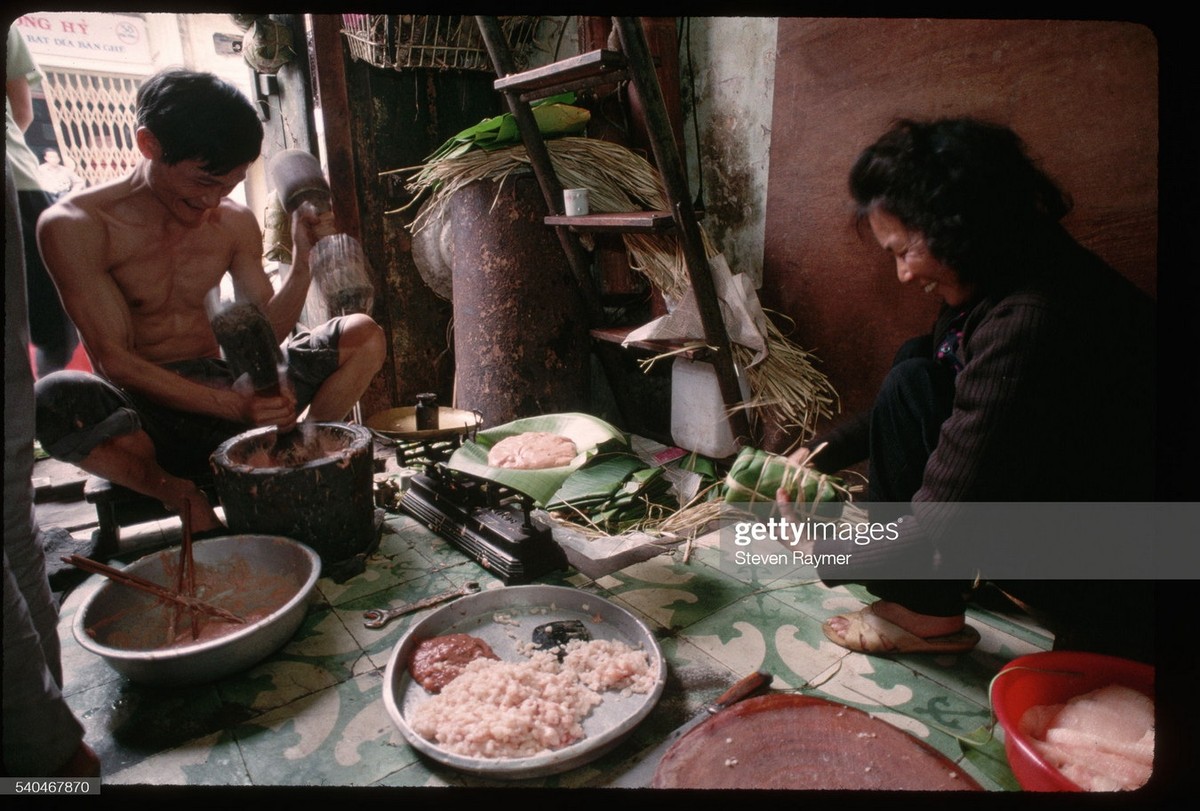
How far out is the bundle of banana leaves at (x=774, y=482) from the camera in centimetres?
179

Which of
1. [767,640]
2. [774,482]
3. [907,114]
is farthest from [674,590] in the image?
[907,114]

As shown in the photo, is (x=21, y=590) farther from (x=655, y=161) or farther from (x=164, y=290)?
(x=655, y=161)

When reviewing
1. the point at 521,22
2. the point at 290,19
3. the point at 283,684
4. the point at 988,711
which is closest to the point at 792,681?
the point at 988,711

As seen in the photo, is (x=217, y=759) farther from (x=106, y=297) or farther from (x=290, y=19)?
(x=290, y=19)

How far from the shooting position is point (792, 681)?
1663 mm

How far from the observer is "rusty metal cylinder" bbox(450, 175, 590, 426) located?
10.4 feet

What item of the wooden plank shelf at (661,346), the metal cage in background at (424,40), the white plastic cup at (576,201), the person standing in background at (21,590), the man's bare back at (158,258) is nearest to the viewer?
the person standing in background at (21,590)

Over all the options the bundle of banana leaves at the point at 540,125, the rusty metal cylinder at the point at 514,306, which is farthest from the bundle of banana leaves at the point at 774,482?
the bundle of banana leaves at the point at 540,125

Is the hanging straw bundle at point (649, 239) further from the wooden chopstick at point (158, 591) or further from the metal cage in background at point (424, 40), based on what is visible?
the wooden chopstick at point (158, 591)

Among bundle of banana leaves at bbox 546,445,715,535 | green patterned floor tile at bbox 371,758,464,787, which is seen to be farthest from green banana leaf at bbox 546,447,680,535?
green patterned floor tile at bbox 371,758,464,787

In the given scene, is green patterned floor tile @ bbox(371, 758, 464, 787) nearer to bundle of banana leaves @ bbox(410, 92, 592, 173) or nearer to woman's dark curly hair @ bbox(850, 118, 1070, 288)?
woman's dark curly hair @ bbox(850, 118, 1070, 288)

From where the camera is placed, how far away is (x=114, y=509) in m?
2.34

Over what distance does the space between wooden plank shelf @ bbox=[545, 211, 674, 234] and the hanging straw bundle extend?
17cm

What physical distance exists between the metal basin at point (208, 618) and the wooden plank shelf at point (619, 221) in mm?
1609
